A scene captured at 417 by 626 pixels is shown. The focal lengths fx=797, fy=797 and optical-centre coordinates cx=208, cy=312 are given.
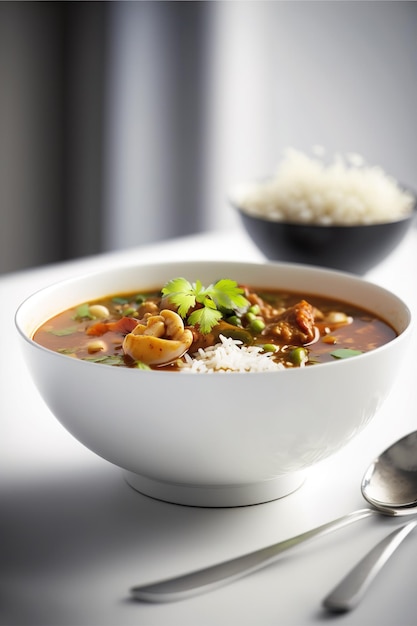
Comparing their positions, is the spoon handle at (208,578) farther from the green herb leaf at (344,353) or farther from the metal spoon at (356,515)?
the green herb leaf at (344,353)

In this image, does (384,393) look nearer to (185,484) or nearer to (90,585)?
(185,484)

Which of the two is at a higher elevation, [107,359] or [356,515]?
[107,359]

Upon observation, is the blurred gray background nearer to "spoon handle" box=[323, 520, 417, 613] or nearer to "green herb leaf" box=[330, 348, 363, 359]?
"green herb leaf" box=[330, 348, 363, 359]

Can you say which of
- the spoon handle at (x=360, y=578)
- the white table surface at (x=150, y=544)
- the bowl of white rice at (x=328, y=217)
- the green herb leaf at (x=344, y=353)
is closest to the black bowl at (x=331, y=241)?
the bowl of white rice at (x=328, y=217)

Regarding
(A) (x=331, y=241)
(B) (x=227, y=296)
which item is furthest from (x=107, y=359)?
(A) (x=331, y=241)

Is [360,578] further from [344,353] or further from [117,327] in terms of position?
[117,327]

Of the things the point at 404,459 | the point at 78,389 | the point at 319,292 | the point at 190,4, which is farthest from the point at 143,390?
the point at 190,4
